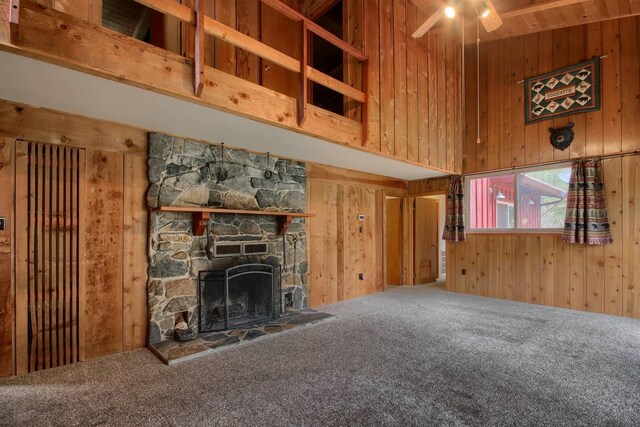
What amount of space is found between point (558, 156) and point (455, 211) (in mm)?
1715

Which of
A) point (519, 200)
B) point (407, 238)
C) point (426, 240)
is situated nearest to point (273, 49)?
point (519, 200)

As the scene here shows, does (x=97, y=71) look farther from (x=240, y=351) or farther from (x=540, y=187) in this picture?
(x=540, y=187)

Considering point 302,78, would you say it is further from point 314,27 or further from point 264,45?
point 314,27

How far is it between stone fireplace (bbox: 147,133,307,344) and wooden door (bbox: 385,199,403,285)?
2743 mm

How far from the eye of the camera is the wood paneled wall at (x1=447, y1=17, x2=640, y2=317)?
425 cm

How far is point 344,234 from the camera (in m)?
5.34

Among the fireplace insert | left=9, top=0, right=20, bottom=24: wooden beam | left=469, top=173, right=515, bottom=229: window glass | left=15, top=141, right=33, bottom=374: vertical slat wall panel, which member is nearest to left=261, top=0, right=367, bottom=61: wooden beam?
left=9, top=0, right=20, bottom=24: wooden beam

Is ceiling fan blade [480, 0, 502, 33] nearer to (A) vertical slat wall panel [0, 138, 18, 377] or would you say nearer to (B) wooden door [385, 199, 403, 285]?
(B) wooden door [385, 199, 403, 285]

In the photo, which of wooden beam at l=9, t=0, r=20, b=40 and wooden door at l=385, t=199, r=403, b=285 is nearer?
wooden beam at l=9, t=0, r=20, b=40

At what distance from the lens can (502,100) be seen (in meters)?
5.34

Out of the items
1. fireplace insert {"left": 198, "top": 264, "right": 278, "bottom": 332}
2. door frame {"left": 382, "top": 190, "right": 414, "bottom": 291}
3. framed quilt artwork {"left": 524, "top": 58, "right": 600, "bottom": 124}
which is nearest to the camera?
fireplace insert {"left": 198, "top": 264, "right": 278, "bottom": 332}

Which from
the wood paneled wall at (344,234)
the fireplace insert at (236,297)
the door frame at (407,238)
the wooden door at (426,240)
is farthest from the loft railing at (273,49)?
the wooden door at (426,240)

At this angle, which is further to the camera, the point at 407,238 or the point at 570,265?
the point at 407,238

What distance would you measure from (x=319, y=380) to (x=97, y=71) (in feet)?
8.75
